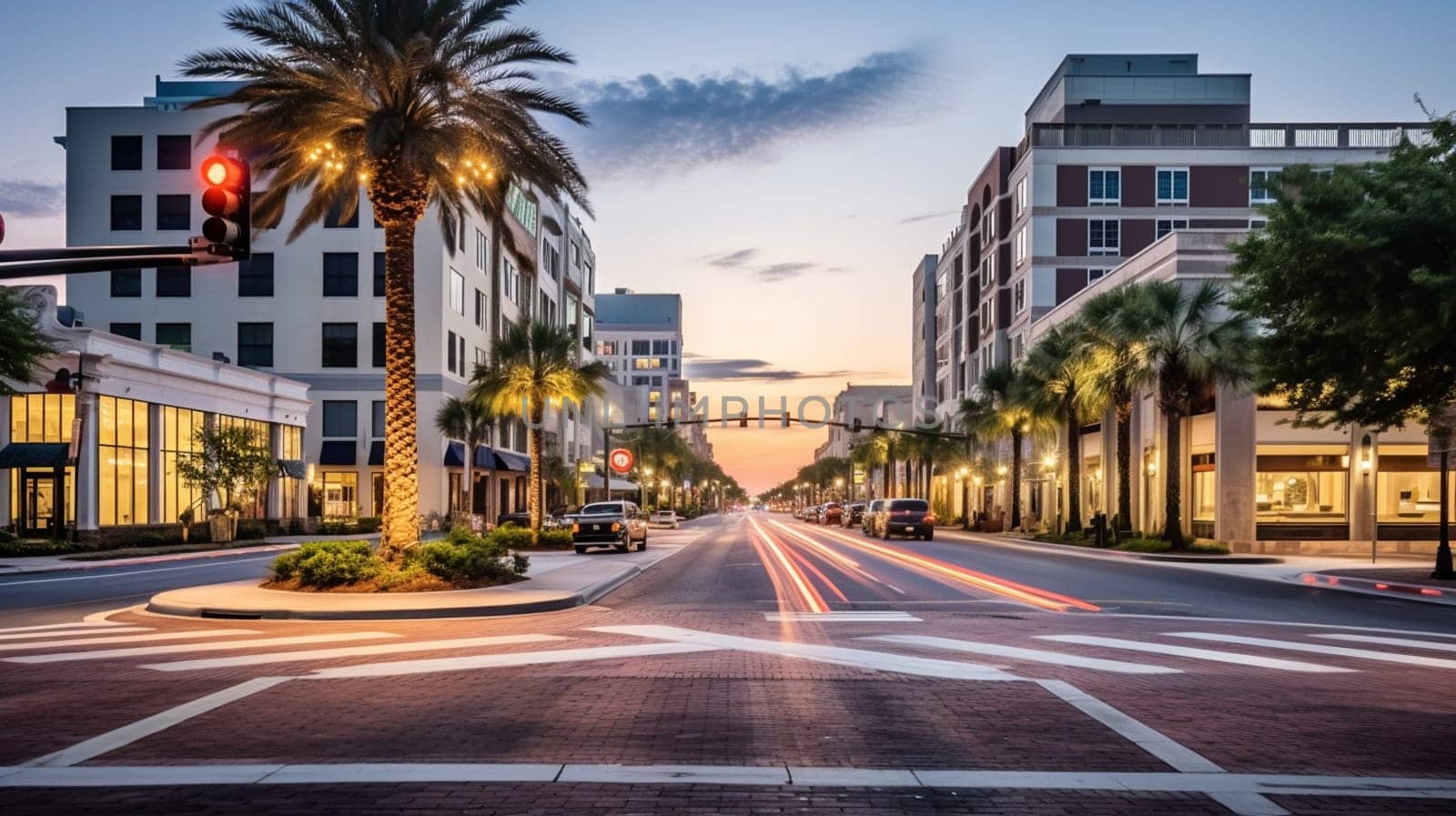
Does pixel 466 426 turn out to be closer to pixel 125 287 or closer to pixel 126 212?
pixel 125 287

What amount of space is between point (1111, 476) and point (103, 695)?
48529mm

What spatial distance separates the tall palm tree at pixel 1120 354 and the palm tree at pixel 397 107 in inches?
882

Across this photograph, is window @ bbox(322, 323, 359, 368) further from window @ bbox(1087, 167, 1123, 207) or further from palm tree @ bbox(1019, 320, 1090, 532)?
window @ bbox(1087, 167, 1123, 207)

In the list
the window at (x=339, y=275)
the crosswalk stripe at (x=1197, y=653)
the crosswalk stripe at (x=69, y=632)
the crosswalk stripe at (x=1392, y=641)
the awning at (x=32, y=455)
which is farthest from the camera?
the window at (x=339, y=275)

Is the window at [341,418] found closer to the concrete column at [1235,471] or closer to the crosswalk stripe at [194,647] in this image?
the concrete column at [1235,471]

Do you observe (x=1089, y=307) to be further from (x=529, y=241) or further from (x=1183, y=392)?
(x=529, y=241)

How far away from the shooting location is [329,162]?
2519cm

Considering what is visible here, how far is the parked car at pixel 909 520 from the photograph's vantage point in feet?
179

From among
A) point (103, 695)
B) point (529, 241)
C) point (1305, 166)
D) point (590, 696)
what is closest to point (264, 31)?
point (103, 695)

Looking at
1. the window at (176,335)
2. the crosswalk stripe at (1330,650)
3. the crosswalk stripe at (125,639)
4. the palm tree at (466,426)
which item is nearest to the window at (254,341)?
the window at (176,335)

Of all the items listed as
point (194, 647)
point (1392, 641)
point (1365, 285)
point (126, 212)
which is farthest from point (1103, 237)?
point (194, 647)

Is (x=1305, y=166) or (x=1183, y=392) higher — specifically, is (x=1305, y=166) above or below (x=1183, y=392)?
above

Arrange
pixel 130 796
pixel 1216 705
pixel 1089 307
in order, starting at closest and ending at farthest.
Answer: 1. pixel 130 796
2. pixel 1216 705
3. pixel 1089 307

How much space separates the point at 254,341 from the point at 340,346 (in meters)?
4.62
